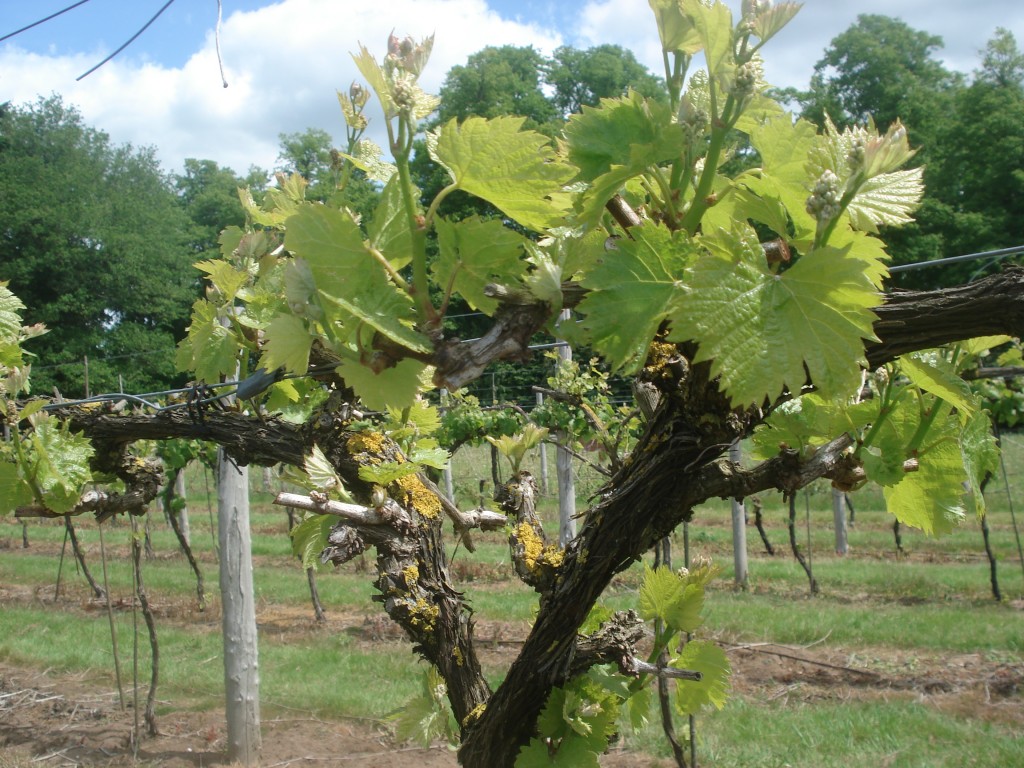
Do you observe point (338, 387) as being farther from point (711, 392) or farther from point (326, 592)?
point (326, 592)

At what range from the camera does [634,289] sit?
739 millimetres

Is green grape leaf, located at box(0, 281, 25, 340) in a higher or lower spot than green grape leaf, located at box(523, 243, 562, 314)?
higher

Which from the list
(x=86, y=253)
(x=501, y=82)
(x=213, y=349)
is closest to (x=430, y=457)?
(x=213, y=349)

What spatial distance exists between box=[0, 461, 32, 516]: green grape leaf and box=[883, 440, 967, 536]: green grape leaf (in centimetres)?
219

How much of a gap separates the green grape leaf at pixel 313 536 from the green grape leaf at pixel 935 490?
99 centimetres

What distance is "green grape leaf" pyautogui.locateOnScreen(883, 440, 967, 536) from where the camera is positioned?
1016 millimetres

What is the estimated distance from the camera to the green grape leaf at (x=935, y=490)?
3.33ft

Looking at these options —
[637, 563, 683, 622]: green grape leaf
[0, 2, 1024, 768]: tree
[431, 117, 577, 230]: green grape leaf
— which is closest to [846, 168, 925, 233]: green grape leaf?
[0, 2, 1024, 768]: tree

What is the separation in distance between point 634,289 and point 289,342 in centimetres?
32

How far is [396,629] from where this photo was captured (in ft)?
27.6

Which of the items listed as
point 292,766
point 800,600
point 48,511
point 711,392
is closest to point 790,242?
point 711,392

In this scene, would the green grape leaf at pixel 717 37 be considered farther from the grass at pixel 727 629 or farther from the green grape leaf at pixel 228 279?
the grass at pixel 727 629

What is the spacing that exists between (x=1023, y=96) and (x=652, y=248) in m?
31.1

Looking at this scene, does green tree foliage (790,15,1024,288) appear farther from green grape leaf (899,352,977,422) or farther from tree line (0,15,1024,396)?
green grape leaf (899,352,977,422)
